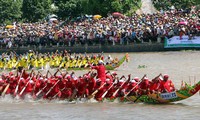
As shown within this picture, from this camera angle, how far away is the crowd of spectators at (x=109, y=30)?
36406 mm

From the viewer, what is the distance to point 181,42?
3538 centimetres

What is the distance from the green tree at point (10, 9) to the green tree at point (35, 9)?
0.73m

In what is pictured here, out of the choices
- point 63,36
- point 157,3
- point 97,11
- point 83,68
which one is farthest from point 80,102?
point 157,3

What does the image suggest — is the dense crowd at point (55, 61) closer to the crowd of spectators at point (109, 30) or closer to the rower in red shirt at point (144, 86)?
the crowd of spectators at point (109, 30)

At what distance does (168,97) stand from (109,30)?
860 inches

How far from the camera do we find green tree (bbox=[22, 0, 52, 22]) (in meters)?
61.4

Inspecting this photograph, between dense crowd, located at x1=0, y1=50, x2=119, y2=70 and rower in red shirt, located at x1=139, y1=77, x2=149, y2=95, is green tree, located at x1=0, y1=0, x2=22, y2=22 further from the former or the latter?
rower in red shirt, located at x1=139, y1=77, x2=149, y2=95

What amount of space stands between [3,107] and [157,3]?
112 ft

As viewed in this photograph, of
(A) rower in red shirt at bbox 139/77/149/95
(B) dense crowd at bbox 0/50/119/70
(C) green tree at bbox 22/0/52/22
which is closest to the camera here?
(A) rower in red shirt at bbox 139/77/149/95

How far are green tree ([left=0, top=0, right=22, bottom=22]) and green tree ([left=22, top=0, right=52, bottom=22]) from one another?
0.73 meters

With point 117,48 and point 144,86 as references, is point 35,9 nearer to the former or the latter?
point 117,48

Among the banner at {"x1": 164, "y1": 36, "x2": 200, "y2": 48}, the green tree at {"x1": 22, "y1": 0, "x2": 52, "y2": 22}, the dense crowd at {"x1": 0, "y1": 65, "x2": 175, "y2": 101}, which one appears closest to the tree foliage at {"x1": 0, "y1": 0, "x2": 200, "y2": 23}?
the green tree at {"x1": 22, "y1": 0, "x2": 52, "y2": 22}

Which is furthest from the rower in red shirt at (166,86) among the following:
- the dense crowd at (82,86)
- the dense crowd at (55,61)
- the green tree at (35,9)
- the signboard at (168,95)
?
the green tree at (35,9)

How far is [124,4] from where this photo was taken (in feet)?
161
